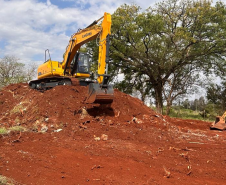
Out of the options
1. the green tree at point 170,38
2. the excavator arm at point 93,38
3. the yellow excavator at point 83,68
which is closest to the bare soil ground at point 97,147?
the yellow excavator at point 83,68

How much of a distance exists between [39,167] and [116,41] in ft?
50.0

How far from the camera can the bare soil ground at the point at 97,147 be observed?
451 centimetres

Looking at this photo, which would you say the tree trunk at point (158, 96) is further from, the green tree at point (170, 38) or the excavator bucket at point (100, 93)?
the excavator bucket at point (100, 93)

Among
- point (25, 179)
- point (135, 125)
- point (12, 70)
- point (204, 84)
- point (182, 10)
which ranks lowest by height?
point (25, 179)

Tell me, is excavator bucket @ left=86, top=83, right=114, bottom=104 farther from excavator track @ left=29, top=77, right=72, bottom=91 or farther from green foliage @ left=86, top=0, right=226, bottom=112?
green foliage @ left=86, top=0, right=226, bottom=112

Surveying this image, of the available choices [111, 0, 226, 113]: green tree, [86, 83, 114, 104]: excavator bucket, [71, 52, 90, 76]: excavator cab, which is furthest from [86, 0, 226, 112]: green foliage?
[86, 83, 114, 104]: excavator bucket

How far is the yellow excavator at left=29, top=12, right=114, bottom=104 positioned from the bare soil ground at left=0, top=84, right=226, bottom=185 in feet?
3.57

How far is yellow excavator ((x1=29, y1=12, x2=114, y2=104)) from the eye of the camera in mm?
8594

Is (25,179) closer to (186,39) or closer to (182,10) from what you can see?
(186,39)

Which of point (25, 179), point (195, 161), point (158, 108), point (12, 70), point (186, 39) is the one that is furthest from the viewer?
point (12, 70)

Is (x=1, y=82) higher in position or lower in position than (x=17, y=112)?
higher

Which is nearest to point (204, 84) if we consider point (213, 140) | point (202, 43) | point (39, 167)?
point (202, 43)

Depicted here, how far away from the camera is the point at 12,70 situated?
31094mm

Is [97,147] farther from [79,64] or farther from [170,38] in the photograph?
[170,38]
